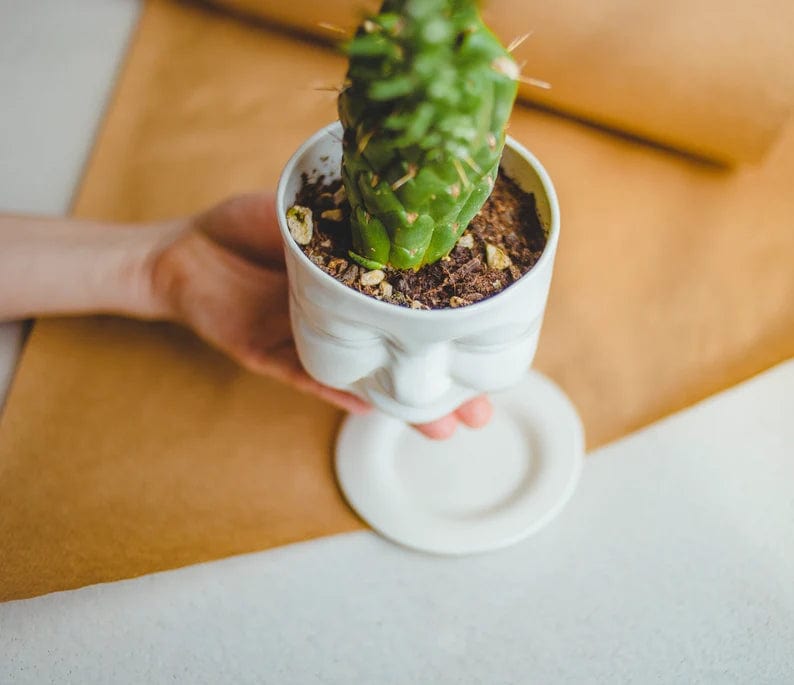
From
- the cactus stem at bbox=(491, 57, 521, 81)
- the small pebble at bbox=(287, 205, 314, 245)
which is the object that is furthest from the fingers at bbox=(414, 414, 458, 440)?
the cactus stem at bbox=(491, 57, 521, 81)

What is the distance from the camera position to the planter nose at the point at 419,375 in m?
0.43

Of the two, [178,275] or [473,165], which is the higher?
[473,165]

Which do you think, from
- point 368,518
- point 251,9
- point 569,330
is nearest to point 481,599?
point 368,518

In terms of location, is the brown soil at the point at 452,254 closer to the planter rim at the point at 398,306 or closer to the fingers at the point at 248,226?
the planter rim at the point at 398,306

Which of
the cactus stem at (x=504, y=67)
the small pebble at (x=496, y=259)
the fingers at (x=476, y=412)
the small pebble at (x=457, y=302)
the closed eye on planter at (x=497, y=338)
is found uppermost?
the cactus stem at (x=504, y=67)

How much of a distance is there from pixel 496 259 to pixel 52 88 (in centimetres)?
68

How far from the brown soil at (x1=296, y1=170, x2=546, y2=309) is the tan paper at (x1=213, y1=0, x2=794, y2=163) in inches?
12.7

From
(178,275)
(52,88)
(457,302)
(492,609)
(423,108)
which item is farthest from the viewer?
(52,88)

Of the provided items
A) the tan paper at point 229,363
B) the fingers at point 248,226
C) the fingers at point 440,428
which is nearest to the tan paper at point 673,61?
the tan paper at point 229,363

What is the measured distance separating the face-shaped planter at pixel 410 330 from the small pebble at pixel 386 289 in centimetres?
2

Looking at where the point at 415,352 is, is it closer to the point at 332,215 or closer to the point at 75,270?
the point at 332,215

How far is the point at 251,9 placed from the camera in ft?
2.97

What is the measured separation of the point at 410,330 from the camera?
402mm

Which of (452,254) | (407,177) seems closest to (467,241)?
(452,254)
